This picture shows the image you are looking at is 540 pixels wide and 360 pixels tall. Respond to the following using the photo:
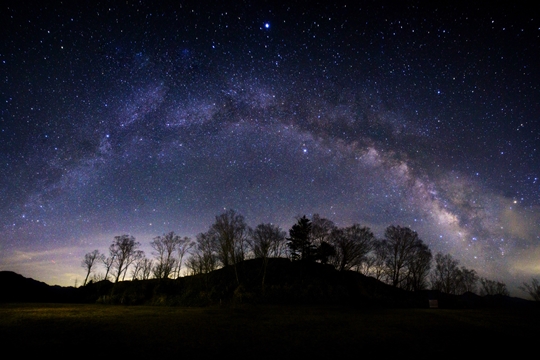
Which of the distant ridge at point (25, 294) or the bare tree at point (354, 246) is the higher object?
the bare tree at point (354, 246)

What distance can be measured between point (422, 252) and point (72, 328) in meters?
58.6

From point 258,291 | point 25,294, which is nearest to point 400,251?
point 258,291

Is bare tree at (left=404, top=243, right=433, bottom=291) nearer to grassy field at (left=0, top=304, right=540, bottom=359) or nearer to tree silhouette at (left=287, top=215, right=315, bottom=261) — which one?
tree silhouette at (left=287, top=215, right=315, bottom=261)

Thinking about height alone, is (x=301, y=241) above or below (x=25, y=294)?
above

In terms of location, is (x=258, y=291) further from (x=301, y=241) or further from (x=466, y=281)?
(x=466, y=281)

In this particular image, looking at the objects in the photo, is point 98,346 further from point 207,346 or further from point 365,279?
point 365,279

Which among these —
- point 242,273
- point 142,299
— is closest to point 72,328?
point 142,299

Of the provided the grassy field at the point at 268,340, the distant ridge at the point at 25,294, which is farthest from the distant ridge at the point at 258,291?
the grassy field at the point at 268,340

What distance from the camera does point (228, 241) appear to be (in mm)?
45188

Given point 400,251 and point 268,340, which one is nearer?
point 268,340

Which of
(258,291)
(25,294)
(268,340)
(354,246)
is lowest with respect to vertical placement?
(268,340)

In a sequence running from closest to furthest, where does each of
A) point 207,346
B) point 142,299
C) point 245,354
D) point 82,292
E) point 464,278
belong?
point 245,354, point 207,346, point 142,299, point 82,292, point 464,278

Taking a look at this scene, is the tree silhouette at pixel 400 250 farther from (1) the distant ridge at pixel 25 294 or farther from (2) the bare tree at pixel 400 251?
(1) the distant ridge at pixel 25 294

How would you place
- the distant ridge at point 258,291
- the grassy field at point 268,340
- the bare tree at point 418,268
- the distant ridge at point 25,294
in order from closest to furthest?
the grassy field at point 268,340 < the distant ridge at point 258,291 < the distant ridge at point 25,294 < the bare tree at point 418,268
